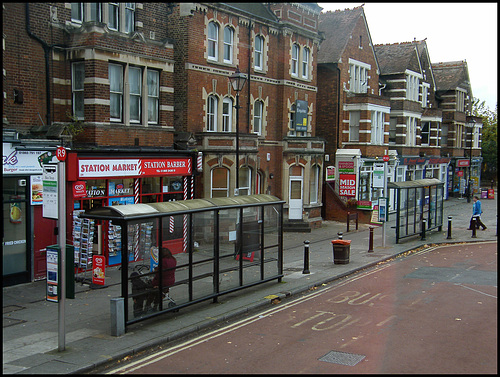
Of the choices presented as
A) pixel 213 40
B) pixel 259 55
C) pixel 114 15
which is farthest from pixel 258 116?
pixel 114 15

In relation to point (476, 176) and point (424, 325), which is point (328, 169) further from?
point (476, 176)

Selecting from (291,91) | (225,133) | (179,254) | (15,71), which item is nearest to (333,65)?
(291,91)

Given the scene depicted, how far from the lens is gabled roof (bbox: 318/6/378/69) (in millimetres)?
31719

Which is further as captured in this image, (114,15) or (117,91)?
(114,15)

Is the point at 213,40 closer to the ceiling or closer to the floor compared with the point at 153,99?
closer to the ceiling

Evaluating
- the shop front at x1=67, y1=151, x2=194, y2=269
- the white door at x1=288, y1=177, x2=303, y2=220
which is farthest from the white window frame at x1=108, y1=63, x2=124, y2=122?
the white door at x1=288, y1=177, x2=303, y2=220

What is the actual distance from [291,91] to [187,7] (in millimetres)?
8042

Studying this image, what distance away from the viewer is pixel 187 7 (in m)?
21.2

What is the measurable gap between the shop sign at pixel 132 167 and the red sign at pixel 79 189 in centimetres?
25

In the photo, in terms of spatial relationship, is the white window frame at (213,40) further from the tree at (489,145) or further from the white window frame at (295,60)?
the tree at (489,145)

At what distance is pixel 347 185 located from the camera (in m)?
30.9

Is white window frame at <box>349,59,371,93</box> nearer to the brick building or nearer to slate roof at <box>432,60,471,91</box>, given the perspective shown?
the brick building

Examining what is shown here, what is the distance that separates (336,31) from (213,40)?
12.9 m

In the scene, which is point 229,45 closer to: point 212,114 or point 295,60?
point 212,114
